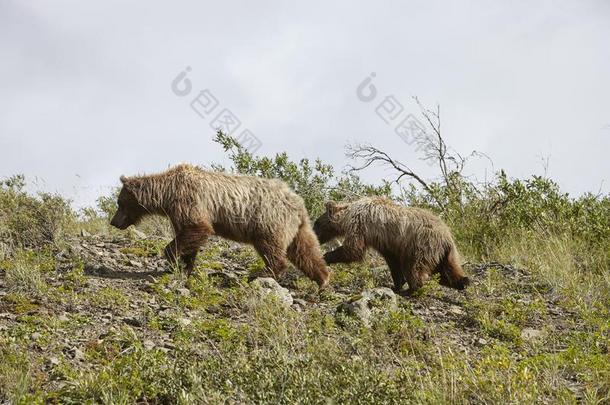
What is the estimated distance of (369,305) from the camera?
782 centimetres

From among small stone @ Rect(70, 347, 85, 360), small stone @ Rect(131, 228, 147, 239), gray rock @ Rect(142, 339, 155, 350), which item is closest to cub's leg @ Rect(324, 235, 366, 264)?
small stone @ Rect(131, 228, 147, 239)

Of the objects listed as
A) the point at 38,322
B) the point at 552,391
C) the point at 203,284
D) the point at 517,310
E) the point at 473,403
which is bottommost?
the point at 38,322

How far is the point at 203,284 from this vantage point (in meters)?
8.41

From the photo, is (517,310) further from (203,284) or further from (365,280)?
(203,284)

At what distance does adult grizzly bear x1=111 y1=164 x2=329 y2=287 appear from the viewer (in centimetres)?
959

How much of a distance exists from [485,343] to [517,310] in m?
1.06

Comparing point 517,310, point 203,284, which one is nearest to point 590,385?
point 517,310

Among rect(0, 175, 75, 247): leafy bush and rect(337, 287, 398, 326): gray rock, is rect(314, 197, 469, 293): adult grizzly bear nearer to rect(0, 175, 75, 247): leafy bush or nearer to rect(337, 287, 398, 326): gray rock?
rect(337, 287, 398, 326): gray rock

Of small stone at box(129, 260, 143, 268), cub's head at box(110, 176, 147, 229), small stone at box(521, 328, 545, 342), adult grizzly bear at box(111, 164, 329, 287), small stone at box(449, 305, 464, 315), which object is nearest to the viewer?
small stone at box(521, 328, 545, 342)

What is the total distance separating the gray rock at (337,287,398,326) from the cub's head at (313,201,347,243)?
2809mm

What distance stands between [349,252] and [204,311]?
3.13 metres

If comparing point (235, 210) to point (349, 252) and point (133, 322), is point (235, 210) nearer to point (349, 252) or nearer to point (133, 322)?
point (349, 252)

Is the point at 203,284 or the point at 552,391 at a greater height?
the point at 552,391

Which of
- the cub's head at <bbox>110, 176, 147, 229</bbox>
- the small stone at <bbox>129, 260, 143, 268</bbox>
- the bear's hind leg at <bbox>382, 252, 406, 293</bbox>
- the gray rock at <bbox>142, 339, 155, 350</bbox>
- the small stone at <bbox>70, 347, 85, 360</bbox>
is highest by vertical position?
the bear's hind leg at <bbox>382, 252, 406, 293</bbox>
